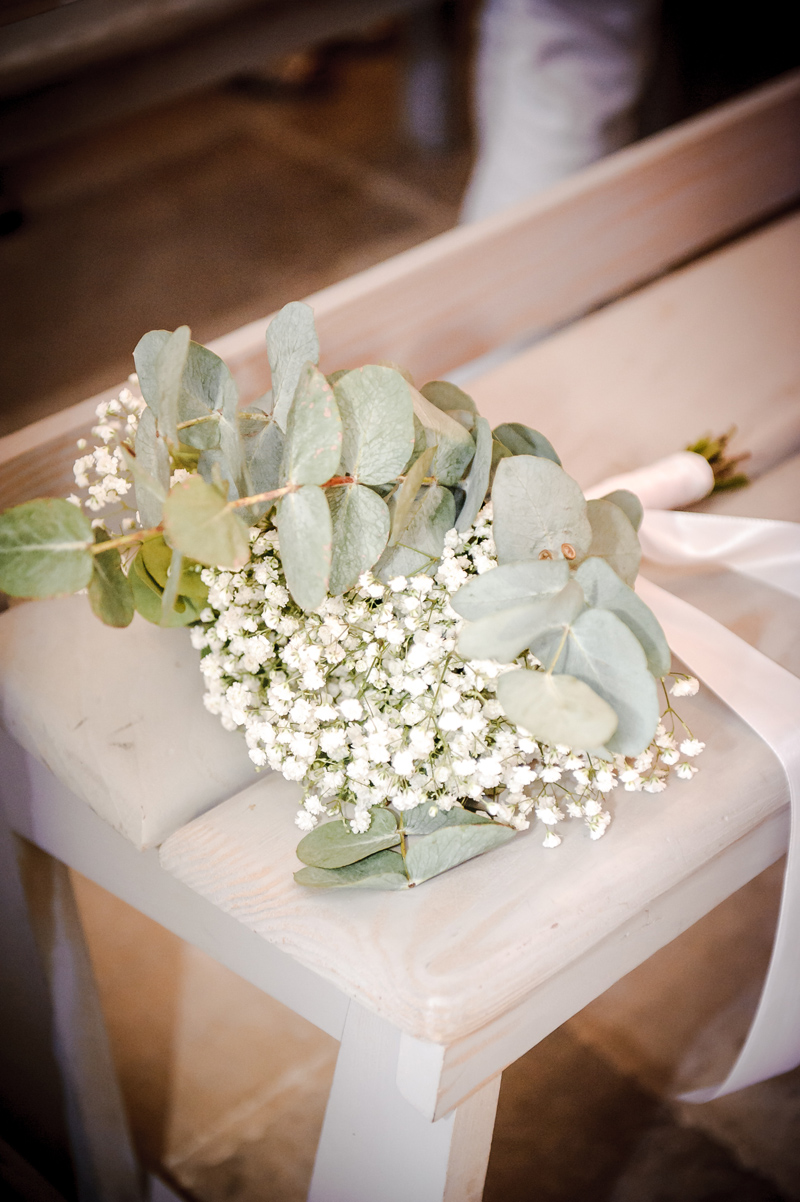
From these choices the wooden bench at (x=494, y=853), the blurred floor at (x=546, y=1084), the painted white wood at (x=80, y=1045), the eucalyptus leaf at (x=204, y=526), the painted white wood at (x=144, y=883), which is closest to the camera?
the eucalyptus leaf at (x=204, y=526)

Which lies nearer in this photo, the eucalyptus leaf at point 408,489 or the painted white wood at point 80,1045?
the eucalyptus leaf at point 408,489

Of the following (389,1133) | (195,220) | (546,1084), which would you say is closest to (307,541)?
(389,1133)

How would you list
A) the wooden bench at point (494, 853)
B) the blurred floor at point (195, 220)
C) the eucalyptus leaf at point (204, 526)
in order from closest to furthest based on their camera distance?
the eucalyptus leaf at point (204, 526) → the wooden bench at point (494, 853) → the blurred floor at point (195, 220)

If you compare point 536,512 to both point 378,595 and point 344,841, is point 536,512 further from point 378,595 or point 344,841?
point 344,841

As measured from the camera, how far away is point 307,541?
0.49m

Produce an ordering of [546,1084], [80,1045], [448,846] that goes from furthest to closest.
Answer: [546,1084], [80,1045], [448,846]

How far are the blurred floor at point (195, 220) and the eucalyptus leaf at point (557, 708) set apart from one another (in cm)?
102

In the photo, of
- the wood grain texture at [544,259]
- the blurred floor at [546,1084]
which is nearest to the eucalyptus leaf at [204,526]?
the wood grain texture at [544,259]

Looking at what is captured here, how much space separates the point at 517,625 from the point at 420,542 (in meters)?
0.14

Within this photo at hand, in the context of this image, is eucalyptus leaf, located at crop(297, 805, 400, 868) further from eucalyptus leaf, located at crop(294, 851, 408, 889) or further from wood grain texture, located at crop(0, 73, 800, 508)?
wood grain texture, located at crop(0, 73, 800, 508)

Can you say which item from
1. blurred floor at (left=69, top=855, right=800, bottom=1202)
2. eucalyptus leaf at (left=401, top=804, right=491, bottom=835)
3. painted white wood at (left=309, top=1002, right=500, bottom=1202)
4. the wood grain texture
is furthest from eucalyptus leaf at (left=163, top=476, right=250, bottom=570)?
blurred floor at (left=69, top=855, right=800, bottom=1202)

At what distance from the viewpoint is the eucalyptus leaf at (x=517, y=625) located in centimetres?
47

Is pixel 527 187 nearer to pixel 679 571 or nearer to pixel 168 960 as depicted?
pixel 679 571

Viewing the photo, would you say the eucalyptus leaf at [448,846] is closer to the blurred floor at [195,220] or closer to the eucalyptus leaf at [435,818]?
the eucalyptus leaf at [435,818]
